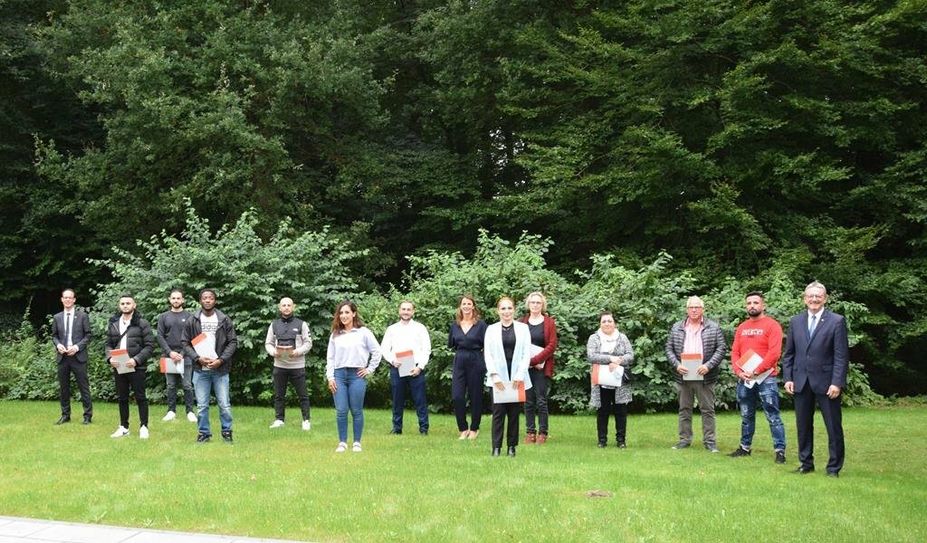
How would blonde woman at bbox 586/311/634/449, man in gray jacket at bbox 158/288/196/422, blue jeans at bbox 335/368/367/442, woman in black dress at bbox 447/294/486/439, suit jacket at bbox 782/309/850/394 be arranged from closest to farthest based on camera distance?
suit jacket at bbox 782/309/850/394, blue jeans at bbox 335/368/367/442, blonde woman at bbox 586/311/634/449, woman in black dress at bbox 447/294/486/439, man in gray jacket at bbox 158/288/196/422

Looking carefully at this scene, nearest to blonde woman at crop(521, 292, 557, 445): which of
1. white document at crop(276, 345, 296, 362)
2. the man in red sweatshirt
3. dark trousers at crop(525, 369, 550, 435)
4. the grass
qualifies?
dark trousers at crop(525, 369, 550, 435)

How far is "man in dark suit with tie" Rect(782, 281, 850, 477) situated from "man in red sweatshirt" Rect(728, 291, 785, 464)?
55 centimetres

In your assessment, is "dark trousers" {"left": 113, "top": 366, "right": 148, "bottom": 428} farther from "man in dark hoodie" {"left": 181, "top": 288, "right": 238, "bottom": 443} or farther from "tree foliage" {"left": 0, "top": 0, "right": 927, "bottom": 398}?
"tree foliage" {"left": 0, "top": 0, "right": 927, "bottom": 398}

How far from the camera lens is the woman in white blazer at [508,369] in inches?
374

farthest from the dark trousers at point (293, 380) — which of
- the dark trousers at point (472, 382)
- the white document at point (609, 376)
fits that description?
the white document at point (609, 376)

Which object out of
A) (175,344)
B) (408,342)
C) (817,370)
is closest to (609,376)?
(817,370)

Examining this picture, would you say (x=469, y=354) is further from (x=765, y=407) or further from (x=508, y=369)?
(x=765, y=407)

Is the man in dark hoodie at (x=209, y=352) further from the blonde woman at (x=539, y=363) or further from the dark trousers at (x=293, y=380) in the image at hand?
the blonde woman at (x=539, y=363)

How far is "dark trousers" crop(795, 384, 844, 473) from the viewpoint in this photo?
879 centimetres

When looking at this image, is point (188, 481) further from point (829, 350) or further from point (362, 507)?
point (829, 350)

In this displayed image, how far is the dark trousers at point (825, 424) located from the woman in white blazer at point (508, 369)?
3032 millimetres

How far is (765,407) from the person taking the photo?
985cm

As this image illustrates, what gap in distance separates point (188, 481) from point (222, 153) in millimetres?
17037

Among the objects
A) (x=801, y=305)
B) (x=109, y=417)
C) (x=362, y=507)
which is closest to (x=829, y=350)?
(x=362, y=507)
